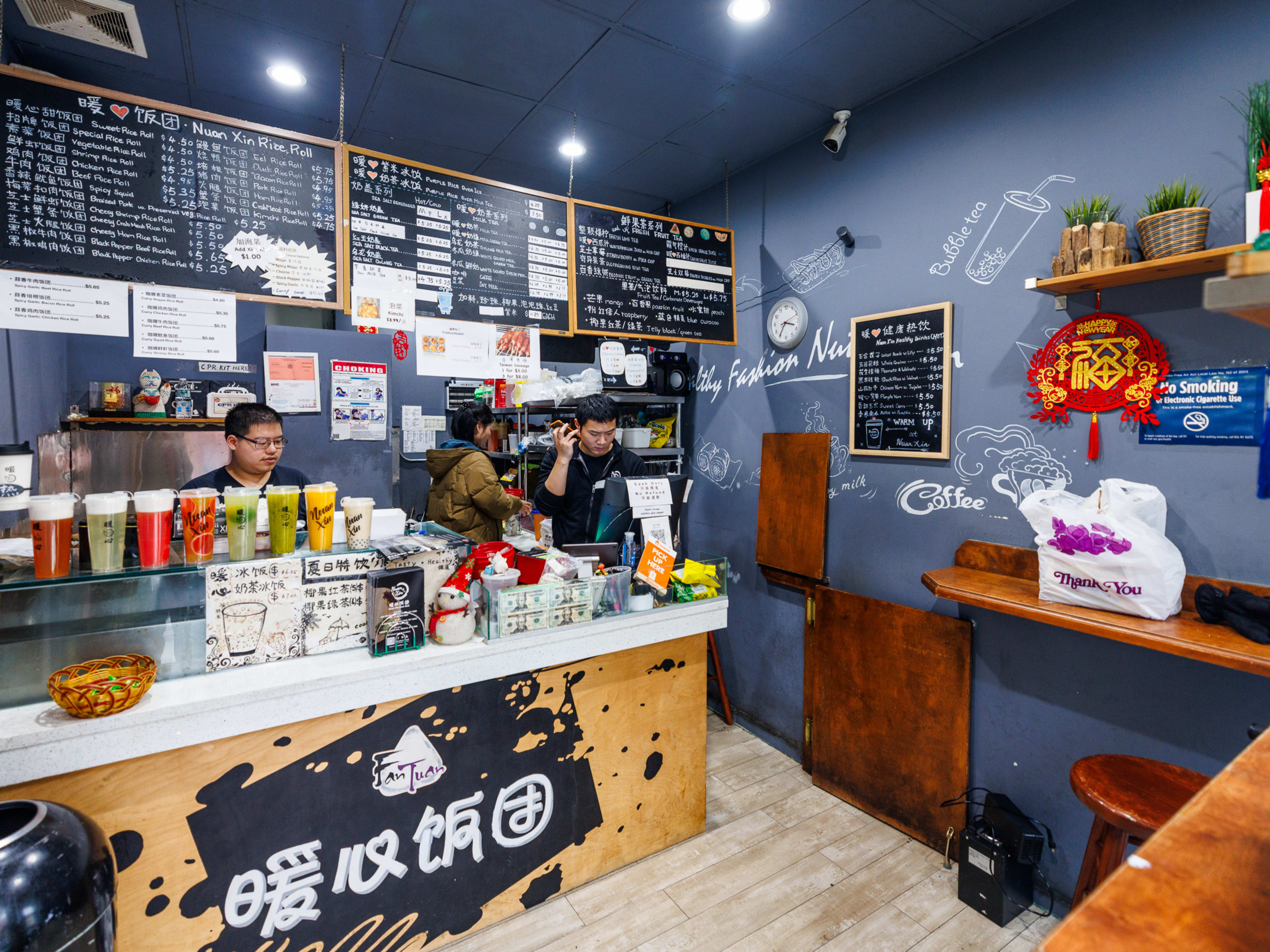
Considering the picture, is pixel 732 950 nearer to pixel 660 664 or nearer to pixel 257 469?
pixel 660 664

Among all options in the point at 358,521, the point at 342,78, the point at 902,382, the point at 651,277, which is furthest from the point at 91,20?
the point at 902,382

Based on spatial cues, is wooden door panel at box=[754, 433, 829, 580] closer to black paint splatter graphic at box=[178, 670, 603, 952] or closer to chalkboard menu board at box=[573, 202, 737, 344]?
chalkboard menu board at box=[573, 202, 737, 344]

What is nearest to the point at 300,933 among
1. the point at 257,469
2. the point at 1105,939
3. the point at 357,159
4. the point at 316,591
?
the point at 316,591

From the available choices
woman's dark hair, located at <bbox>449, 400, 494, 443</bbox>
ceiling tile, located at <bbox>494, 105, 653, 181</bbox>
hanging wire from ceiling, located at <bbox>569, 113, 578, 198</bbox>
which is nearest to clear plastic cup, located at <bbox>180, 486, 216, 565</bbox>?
woman's dark hair, located at <bbox>449, 400, 494, 443</bbox>

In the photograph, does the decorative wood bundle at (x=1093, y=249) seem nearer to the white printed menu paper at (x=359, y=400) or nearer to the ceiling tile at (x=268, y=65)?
the ceiling tile at (x=268, y=65)

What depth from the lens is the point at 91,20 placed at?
2172mm

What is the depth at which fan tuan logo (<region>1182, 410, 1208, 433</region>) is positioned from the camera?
6.37 ft

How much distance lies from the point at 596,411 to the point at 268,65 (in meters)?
2.05

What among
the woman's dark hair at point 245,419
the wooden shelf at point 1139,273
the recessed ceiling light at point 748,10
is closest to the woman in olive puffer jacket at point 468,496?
the woman's dark hair at point 245,419

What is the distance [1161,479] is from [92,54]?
4504mm

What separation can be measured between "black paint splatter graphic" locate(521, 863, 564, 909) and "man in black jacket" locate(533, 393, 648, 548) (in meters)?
1.50

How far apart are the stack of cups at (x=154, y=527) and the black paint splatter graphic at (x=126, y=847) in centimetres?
68

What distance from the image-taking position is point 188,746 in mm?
1565

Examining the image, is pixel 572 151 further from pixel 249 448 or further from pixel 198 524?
pixel 198 524
